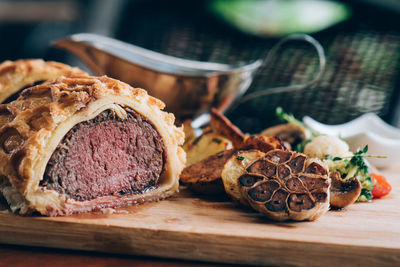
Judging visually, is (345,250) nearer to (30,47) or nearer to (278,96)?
(278,96)

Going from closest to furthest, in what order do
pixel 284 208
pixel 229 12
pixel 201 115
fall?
pixel 284 208 → pixel 201 115 → pixel 229 12

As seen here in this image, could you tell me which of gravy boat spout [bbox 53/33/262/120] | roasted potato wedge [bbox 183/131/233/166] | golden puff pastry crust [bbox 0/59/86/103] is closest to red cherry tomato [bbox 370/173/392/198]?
roasted potato wedge [bbox 183/131/233/166]

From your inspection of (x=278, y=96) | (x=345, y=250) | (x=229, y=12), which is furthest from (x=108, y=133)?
(x=229, y=12)

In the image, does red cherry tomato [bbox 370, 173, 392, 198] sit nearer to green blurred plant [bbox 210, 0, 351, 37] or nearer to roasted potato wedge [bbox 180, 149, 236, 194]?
roasted potato wedge [bbox 180, 149, 236, 194]

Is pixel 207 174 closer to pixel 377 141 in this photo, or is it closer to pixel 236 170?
pixel 236 170

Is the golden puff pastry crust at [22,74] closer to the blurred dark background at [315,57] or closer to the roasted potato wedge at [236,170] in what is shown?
the roasted potato wedge at [236,170]
